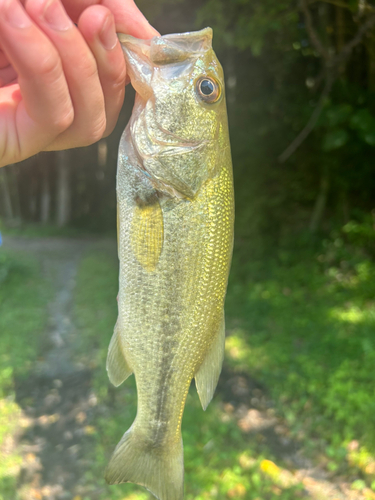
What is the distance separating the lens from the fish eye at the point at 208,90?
1492 mm

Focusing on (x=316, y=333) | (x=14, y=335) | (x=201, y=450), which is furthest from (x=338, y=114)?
(x=14, y=335)

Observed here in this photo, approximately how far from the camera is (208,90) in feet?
4.92

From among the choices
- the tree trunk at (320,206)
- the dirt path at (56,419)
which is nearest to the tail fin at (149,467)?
the dirt path at (56,419)

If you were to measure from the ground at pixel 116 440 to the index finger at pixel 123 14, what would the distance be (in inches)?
139

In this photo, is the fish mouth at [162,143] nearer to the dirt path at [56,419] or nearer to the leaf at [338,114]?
the dirt path at [56,419]

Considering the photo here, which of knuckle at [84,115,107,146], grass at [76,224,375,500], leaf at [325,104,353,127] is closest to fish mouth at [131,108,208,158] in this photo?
knuckle at [84,115,107,146]

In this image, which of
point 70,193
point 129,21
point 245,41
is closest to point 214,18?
point 245,41

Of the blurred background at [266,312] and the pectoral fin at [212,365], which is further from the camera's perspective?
the blurred background at [266,312]

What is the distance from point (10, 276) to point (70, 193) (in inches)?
407

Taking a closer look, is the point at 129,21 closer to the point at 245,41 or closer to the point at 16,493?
the point at 16,493

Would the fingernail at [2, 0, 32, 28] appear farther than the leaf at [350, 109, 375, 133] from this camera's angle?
No

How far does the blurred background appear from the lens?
12.7 feet

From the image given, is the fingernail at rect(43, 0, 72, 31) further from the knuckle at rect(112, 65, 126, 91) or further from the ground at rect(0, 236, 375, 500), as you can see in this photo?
Answer: the ground at rect(0, 236, 375, 500)

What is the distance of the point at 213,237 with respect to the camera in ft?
4.72
